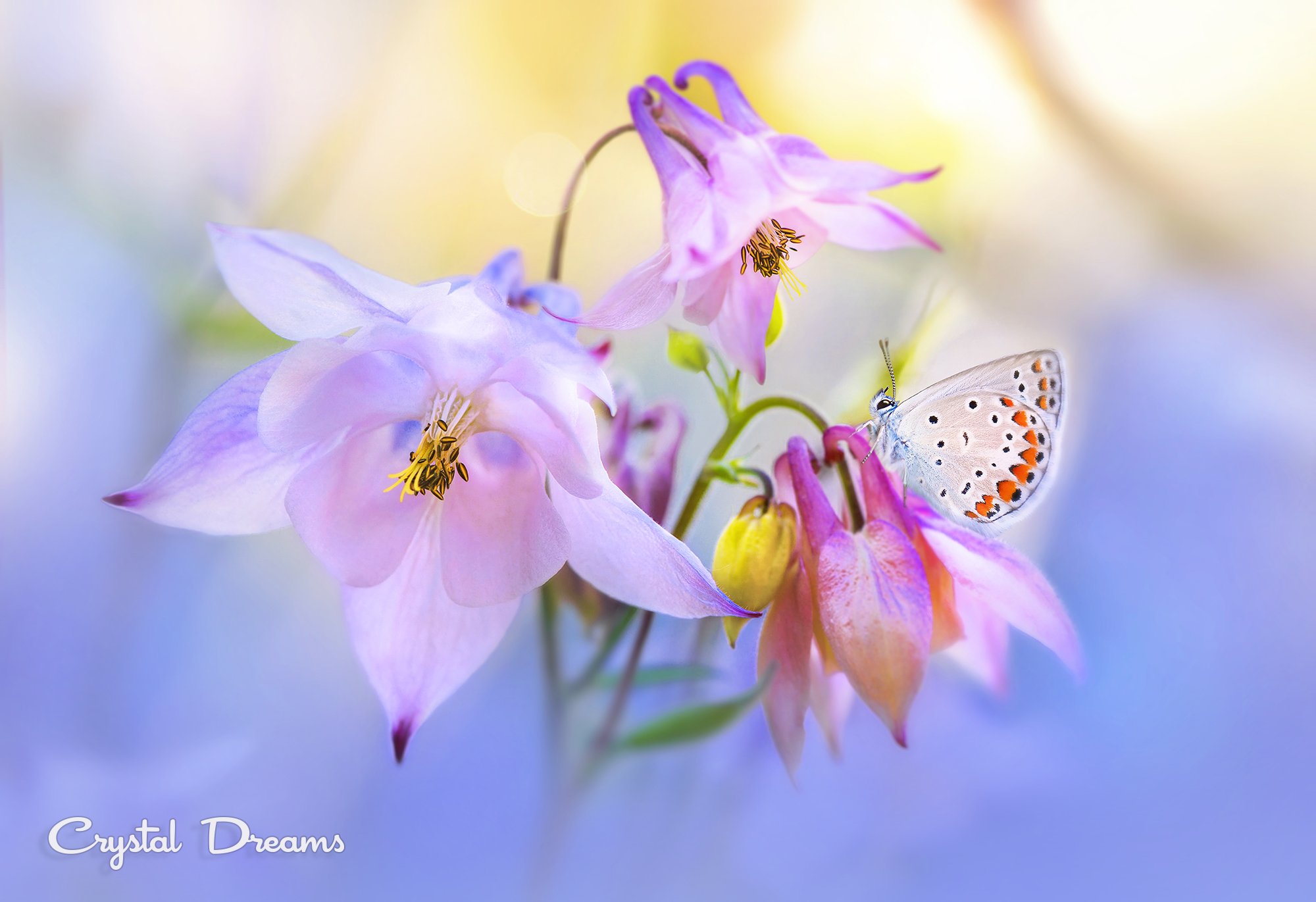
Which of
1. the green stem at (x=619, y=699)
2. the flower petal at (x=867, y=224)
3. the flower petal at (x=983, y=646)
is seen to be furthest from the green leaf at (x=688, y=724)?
the flower petal at (x=867, y=224)

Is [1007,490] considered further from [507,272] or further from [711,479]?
[507,272]

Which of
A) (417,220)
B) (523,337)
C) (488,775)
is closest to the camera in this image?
(523,337)

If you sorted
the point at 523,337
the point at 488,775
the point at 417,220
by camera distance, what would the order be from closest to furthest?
1. the point at 523,337
2. the point at 488,775
3. the point at 417,220

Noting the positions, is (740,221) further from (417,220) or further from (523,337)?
(417,220)

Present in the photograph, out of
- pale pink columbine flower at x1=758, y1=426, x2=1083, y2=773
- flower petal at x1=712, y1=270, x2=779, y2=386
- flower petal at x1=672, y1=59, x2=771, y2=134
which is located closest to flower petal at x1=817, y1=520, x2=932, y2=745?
pale pink columbine flower at x1=758, y1=426, x2=1083, y2=773

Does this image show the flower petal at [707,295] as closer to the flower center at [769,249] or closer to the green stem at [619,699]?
the flower center at [769,249]

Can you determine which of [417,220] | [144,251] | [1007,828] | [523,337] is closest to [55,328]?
[144,251]
